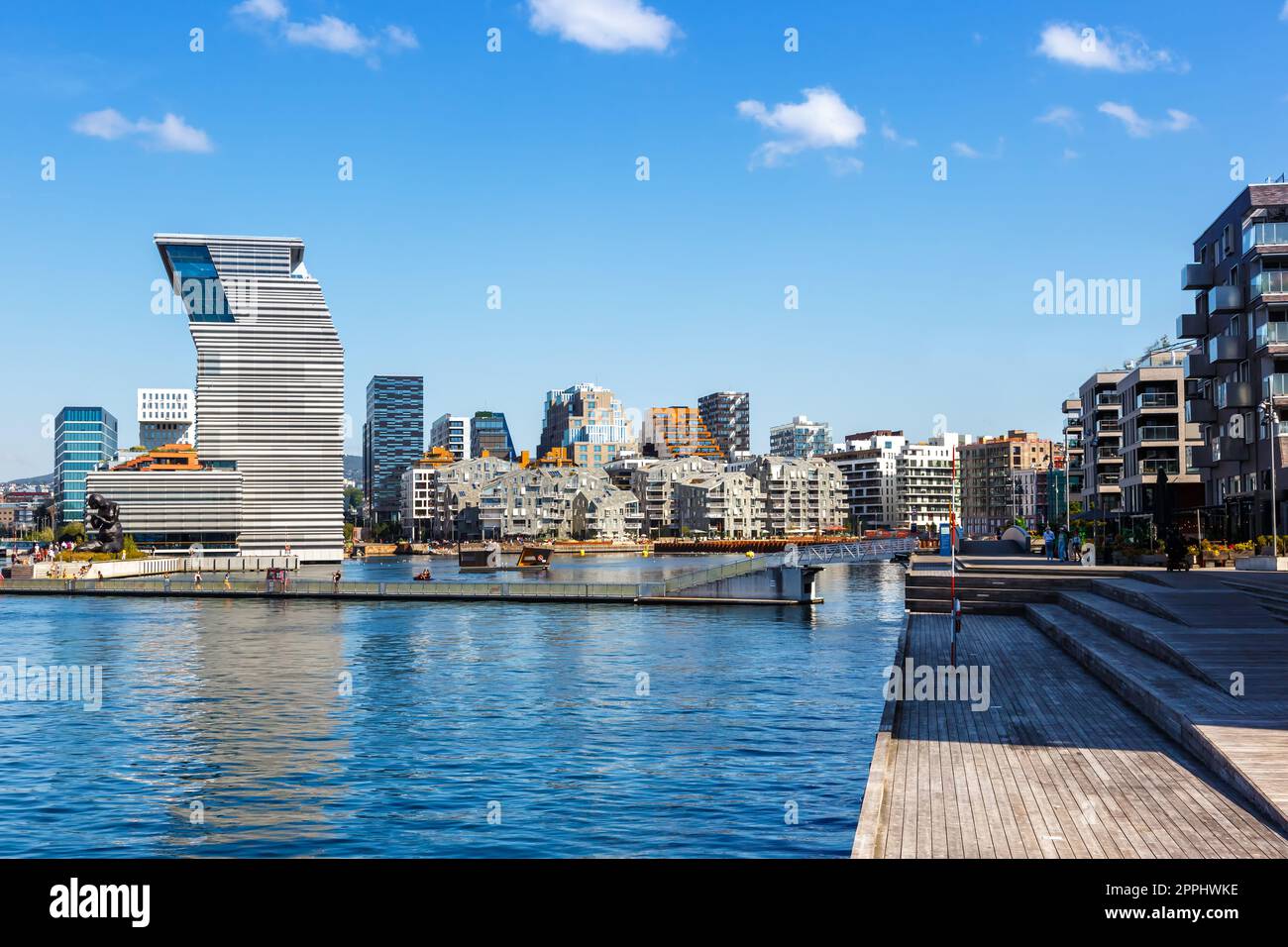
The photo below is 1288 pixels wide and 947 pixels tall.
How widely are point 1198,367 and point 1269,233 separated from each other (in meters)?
13.5

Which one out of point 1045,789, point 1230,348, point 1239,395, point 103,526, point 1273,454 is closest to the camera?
point 1045,789

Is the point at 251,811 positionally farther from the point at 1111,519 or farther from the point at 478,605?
the point at 1111,519

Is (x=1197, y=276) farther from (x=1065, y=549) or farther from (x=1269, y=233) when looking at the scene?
(x=1065, y=549)

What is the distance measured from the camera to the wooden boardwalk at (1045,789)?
15266 mm

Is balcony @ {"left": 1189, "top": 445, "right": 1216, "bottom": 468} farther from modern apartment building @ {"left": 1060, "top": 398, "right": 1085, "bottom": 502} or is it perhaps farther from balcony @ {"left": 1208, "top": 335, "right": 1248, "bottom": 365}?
modern apartment building @ {"left": 1060, "top": 398, "right": 1085, "bottom": 502}

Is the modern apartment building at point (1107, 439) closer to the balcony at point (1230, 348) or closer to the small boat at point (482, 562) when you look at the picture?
the balcony at point (1230, 348)

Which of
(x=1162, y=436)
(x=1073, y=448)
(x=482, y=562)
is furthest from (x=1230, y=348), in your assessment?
(x=482, y=562)

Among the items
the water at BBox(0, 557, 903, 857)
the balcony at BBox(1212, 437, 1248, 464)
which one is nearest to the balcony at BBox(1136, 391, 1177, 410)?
the balcony at BBox(1212, 437, 1248, 464)

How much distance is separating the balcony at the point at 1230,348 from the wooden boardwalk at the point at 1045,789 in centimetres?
5223

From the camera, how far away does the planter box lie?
51.6m

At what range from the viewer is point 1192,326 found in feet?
266

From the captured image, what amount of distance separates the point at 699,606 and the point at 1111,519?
65.0 meters

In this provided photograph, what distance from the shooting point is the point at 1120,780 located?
19.0 m
